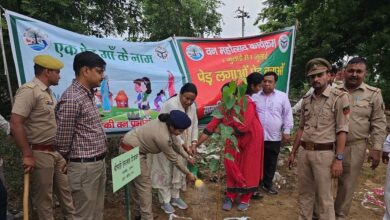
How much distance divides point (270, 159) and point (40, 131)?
9.65 feet

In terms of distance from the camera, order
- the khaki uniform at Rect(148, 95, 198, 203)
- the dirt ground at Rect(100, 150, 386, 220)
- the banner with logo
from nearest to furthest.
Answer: the khaki uniform at Rect(148, 95, 198, 203) → the dirt ground at Rect(100, 150, 386, 220) → the banner with logo

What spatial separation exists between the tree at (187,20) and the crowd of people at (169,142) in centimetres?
776

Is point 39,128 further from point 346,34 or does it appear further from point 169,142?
point 346,34

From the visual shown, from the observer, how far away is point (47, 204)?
10.5 feet

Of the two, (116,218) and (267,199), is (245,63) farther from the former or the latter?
(116,218)

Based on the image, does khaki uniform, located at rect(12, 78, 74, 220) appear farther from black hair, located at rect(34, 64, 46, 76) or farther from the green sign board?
the green sign board

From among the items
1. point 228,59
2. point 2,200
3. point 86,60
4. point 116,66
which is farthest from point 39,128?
point 228,59

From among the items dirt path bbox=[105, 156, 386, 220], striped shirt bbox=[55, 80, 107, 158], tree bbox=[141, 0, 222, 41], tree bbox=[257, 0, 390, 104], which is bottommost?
dirt path bbox=[105, 156, 386, 220]

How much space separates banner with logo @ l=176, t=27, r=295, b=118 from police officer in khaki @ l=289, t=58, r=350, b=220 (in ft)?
5.60

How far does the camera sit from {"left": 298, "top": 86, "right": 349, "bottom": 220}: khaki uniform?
323 cm

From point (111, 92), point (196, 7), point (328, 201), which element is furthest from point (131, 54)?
point (196, 7)

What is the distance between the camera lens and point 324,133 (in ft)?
10.8

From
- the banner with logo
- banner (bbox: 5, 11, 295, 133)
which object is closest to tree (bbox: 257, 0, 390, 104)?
the banner with logo

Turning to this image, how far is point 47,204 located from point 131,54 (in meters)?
1.95
